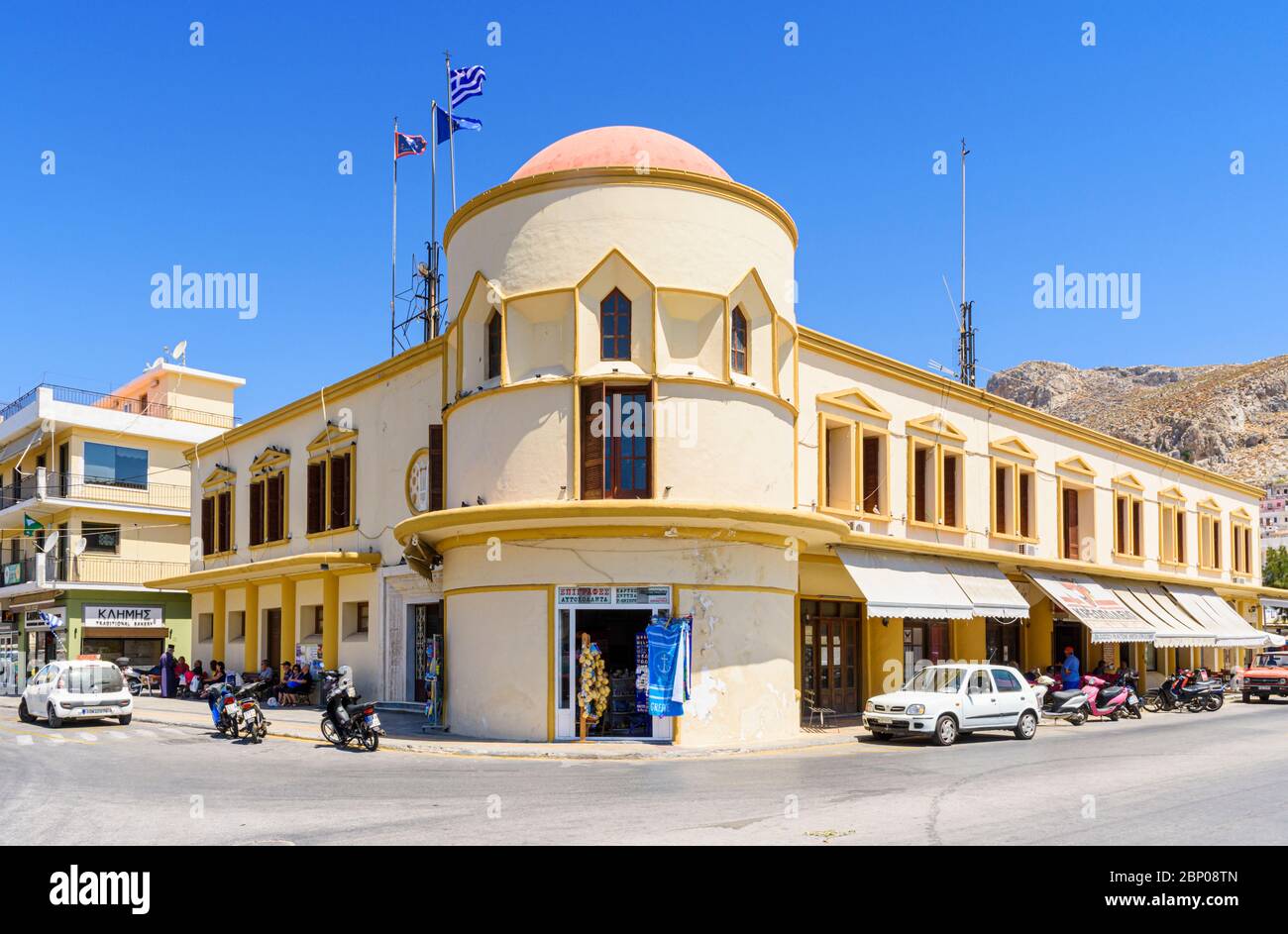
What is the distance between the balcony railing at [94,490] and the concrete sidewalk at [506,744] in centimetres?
2068

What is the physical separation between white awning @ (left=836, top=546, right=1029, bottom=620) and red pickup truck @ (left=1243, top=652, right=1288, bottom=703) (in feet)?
41.3

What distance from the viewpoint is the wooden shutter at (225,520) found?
36.8 meters

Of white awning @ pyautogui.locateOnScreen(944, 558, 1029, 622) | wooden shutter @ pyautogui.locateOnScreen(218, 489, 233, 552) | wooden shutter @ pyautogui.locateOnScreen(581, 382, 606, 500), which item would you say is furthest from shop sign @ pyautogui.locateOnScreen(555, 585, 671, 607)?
wooden shutter @ pyautogui.locateOnScreen(218, 489, 233, 552)

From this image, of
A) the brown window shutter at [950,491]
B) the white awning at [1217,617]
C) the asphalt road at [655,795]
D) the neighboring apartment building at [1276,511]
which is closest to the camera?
the asphalt road at [655,795]

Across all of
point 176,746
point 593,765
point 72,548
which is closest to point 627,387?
point 593,765

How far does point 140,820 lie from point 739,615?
446 inches

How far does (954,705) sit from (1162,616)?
18.5 meters

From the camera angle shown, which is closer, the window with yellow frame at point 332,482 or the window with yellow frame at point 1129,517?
the window with yellow frame at point 332,482

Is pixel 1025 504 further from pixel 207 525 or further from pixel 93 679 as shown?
pixel 207 525

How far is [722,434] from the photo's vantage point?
2038cm

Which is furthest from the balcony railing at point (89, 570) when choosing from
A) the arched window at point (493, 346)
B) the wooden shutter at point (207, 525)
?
the arched window at point (493, 346)

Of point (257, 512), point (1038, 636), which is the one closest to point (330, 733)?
point (257, 512)

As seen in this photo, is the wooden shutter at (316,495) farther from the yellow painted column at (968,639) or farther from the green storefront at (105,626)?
the yellow painted column at (968,639)
